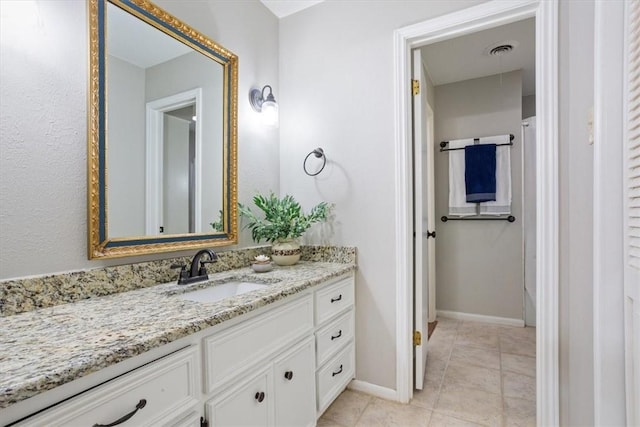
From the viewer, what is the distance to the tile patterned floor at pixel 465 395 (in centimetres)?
173

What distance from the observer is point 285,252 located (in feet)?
6.26

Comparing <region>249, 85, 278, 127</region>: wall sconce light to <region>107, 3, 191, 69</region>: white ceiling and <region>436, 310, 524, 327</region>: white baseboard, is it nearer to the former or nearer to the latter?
<region>107, 3, 191, 69</region>: white ceiling

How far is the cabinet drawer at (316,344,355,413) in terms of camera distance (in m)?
1.63

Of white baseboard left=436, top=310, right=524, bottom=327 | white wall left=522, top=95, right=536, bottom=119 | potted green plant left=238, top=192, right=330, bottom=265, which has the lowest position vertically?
white baseboard left=436, top=310, right=524, bottom=327

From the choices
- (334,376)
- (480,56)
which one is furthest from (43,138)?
(480,56)

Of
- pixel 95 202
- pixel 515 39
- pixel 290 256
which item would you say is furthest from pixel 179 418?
pixel 515 39

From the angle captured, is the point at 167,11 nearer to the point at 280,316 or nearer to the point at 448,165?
the point at 280,316

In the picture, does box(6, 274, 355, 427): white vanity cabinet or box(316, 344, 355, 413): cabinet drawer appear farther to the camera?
box(316, 344, 355, 413): cabinet drawer

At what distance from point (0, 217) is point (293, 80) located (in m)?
1.76

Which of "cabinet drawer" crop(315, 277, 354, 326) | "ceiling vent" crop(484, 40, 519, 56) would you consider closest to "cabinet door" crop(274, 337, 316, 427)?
"cabinet drawer" crop(315, 277, 354, 326)

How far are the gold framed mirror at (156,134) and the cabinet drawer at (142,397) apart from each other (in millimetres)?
631

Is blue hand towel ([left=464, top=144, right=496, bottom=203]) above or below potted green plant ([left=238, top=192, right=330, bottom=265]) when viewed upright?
above

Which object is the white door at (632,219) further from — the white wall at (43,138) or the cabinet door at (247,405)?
the white wall at (43,138)

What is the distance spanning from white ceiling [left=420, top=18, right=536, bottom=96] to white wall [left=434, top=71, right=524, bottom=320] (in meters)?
0.15
